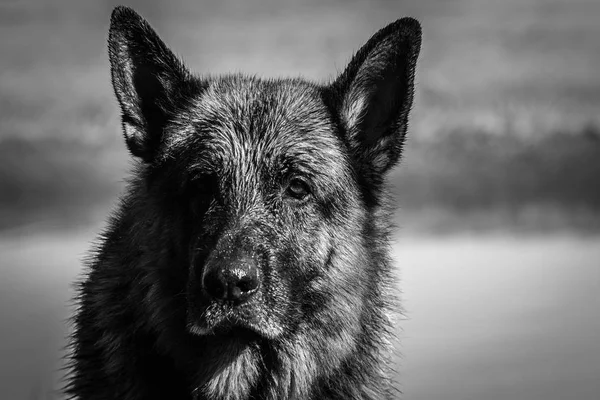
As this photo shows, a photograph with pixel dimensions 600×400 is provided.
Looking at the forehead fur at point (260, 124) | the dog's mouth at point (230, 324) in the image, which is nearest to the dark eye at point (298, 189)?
the forehead fur at point (260, 124)

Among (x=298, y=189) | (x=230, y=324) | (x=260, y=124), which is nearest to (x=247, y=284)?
(x=230, y=324)

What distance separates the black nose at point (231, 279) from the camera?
19.9ft

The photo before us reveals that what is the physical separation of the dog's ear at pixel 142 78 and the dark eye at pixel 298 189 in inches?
41.9

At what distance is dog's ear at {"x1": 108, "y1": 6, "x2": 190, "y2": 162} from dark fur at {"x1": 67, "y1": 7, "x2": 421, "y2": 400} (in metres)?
0.01

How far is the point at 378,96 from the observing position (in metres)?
7.16

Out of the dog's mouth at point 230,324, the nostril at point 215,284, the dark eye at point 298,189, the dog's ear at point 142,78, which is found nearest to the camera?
the nostril at point 215,284

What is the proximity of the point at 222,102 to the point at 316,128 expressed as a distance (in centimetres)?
71

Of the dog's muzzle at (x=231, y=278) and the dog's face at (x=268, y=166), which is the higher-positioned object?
the dog's face at (x=268, y=166)

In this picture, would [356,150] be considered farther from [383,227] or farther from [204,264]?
[204,264]

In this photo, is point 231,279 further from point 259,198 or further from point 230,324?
point 259,198

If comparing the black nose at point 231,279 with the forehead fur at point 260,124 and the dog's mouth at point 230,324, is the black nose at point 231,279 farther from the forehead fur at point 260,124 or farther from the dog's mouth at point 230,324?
the forehead fur at point 260,124

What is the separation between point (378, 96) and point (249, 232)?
1.51 m

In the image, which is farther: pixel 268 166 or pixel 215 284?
pixel 268 166

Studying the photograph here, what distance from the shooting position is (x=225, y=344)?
6645 millimetres
